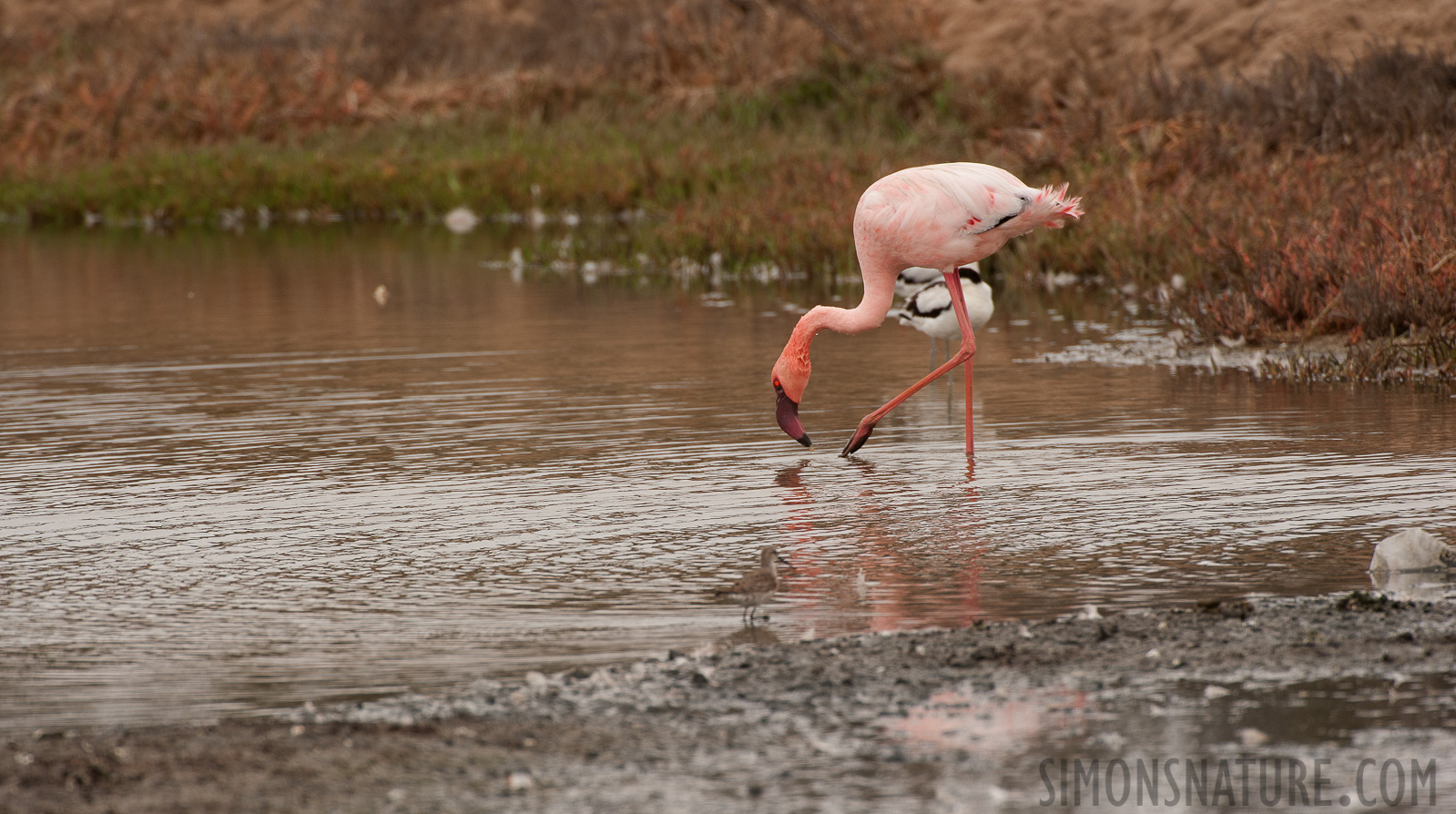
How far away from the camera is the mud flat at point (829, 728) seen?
3.56m

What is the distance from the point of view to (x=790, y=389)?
7.86 m

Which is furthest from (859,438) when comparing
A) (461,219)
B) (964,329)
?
(461,219)

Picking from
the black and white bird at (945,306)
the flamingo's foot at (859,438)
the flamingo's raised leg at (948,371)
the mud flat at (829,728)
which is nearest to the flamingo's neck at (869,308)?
the flamingo's raised leg at (948,371)

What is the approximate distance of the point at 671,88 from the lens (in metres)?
28.6

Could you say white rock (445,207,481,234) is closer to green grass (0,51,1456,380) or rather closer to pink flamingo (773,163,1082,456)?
green grass (0,51,1456,380)

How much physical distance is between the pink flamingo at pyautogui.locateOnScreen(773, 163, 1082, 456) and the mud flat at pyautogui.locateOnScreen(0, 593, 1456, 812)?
3.35 metres

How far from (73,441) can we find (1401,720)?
20.9 feet

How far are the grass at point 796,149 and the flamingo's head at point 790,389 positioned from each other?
3157 mm

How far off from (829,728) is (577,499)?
295 centimetres

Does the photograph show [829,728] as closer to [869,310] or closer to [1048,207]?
[869,310]

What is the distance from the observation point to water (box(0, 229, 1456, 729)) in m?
4.90

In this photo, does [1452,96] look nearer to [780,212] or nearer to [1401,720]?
[780,212]

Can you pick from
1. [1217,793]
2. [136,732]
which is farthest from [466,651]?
[1217,793]

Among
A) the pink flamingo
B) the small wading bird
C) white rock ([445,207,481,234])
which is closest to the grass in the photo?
white rock ([445,207,481,234])
